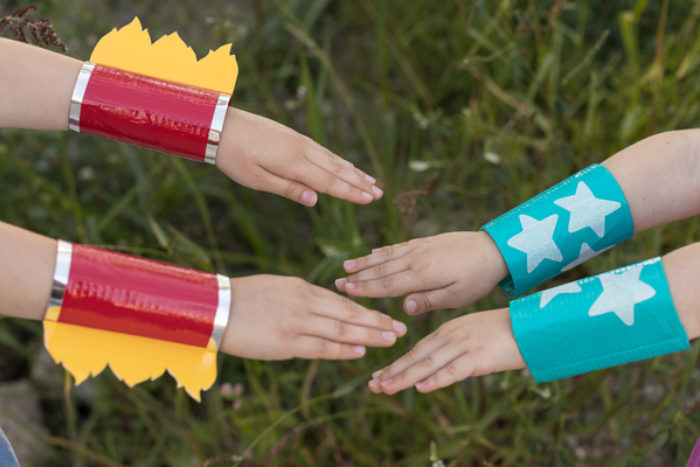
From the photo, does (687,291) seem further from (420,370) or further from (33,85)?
(33,85)

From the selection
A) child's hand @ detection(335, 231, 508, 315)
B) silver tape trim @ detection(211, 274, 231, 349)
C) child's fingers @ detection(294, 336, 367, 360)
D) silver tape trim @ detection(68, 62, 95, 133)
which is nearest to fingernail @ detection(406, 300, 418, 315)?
child's hand @ detection(335, 231, 508, 315)

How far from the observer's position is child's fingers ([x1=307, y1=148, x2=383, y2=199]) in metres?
0.90

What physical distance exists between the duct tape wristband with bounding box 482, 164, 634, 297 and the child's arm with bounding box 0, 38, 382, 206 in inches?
7.2

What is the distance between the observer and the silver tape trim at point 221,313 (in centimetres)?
79

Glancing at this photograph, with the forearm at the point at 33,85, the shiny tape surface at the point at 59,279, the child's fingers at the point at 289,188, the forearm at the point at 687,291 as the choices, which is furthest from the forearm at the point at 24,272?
the forearm at the point at 687,291

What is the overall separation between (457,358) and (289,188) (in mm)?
290

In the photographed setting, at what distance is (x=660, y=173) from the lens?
35.4 inches

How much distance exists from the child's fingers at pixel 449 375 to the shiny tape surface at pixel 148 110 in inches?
14.8

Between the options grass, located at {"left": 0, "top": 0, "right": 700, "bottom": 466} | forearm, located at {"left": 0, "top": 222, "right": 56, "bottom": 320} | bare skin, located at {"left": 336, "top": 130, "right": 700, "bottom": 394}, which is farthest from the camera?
grass, located at {"left": 0, "top": 0, "right": 700, "bottom": 466}

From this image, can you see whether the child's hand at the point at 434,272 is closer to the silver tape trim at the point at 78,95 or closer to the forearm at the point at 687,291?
the forearm at the point at 687,291

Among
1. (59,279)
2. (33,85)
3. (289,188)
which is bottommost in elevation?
(59,279)

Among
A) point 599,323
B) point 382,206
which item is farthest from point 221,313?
point 382,206

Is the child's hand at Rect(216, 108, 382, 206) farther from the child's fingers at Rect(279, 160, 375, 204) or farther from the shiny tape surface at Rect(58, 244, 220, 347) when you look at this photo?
the shiny tape surface at Rect(58, 244, 220, 347)

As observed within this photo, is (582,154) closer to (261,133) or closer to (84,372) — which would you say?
(261,133)
